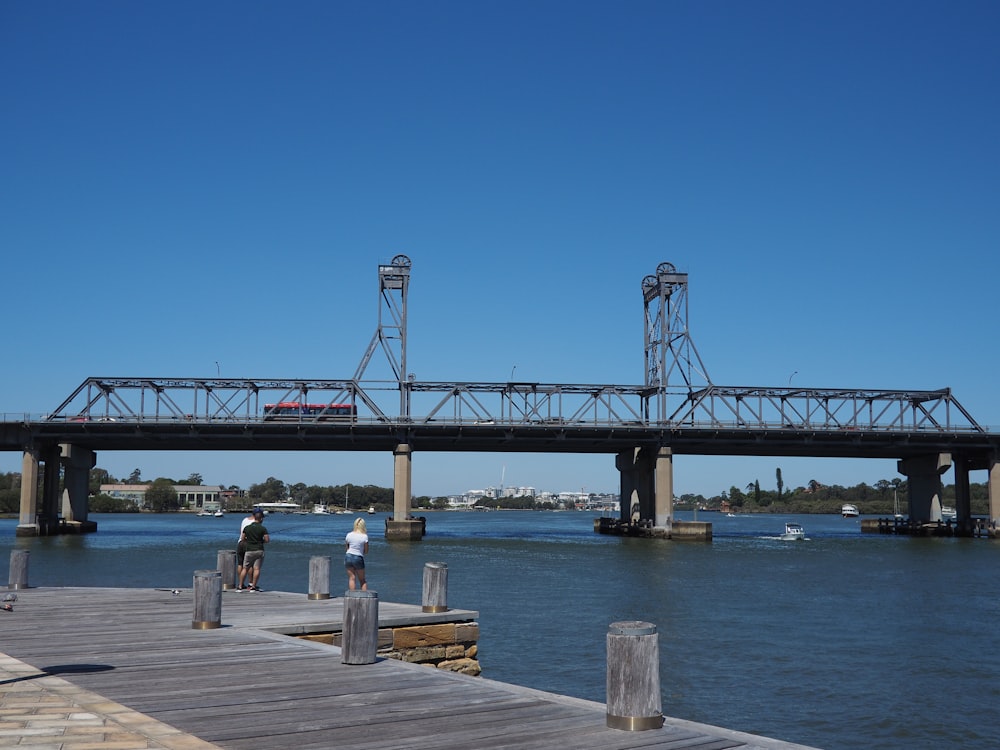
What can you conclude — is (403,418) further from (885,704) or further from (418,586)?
(885,704)

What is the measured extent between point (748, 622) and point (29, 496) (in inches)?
3015

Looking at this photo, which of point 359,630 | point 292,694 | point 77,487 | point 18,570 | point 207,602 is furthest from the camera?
point 77,487

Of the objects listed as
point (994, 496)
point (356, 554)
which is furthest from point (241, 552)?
point (994, 496)

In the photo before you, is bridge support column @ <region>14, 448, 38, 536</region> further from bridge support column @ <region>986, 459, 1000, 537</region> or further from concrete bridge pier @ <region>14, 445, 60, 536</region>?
bridge support column @ <region>986, 459, 1000, 537</region>

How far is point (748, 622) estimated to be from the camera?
107ft

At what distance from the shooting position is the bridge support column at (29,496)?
89.4 m

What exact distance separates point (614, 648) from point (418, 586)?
34174 mm

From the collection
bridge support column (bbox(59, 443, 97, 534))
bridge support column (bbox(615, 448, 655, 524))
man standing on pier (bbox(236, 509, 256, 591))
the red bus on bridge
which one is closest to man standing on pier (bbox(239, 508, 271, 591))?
man standing on pier (bbox(236, 509, 256, 591))

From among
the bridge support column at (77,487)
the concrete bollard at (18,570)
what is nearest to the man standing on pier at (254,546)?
the concrete bollard at (18,570)

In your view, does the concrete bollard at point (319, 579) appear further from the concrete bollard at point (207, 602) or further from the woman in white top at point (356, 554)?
the concrete bollard at point (207, 602)

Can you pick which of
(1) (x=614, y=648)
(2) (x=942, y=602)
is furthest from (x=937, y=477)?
(1) (x=614, y=648)

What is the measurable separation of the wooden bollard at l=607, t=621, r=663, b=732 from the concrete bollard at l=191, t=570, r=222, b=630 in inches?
356

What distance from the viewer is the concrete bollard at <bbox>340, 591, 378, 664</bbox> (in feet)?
43.9

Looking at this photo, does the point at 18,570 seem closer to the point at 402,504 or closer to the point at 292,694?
the point at 292,694
